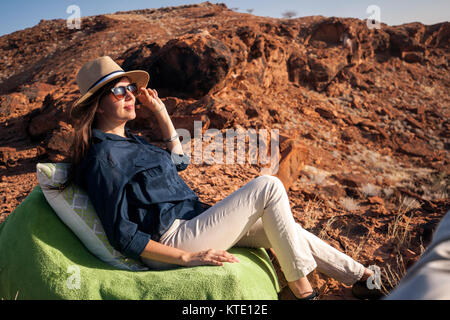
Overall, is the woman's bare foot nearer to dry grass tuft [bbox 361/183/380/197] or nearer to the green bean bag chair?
the green bean bag chair

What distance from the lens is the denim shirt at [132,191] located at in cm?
205

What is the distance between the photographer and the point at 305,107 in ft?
36.7

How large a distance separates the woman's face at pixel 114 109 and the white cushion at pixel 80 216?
1.61ft

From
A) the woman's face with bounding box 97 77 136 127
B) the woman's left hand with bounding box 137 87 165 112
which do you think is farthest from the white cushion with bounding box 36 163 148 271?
the woman's left hand with bounding box 137 87 165 112

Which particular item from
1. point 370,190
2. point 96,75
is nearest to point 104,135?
point 96,75

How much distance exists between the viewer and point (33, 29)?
21.4m

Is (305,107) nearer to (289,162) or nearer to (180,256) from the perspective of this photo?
(289,162)

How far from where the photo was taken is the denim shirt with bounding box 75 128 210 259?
2051 mm

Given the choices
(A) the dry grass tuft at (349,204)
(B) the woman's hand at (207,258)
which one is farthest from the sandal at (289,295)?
(A) the dry grass tuft at (349,204)

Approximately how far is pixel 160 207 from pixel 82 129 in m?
0.76

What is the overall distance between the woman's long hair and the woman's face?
3 centimetres

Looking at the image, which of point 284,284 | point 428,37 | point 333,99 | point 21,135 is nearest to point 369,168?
point 333,99
